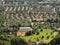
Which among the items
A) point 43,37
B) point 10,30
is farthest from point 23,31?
point 43,37

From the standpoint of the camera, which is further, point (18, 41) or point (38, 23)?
point (38, 23)

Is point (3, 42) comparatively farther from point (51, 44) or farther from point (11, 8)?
point (11, 8)

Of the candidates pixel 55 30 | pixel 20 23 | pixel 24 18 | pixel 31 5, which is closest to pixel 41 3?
pixel 31 5

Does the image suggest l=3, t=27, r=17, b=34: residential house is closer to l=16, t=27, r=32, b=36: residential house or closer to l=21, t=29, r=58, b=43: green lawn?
l=16, t=27, r=32, b=36: residential house

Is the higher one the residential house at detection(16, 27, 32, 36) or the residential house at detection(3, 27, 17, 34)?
the residential house at detection(3, 27, 17, 34)

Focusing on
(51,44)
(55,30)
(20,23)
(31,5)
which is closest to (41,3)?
(31,5)

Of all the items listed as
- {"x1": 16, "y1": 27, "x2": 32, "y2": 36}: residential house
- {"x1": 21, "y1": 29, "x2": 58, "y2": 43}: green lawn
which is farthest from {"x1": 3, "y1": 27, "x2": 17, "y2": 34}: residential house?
{"x1": 21, "y1": 29, "x2": 58, "y2": 43}: green lawn

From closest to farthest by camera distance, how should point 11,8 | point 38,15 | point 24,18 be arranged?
1. point 24,18
2. point 38,15
3. point 11,8

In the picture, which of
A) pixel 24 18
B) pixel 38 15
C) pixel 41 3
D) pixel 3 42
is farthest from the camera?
pixel 41 3

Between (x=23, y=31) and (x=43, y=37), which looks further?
(x=23, y=31)

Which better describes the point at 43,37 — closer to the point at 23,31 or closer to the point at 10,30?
the point at 23,31
